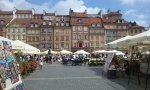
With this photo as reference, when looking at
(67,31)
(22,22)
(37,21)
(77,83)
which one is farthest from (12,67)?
(22,22)

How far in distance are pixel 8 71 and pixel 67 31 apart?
77.1 metres

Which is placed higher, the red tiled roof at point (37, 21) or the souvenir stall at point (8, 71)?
the red tiled roof at point (37, 21)

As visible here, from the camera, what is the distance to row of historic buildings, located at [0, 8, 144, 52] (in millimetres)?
82438

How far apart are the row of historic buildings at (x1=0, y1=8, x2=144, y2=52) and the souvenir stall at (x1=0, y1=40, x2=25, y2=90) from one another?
246 ft

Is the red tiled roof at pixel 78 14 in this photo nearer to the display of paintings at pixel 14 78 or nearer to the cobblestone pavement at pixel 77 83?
the cobblestone pavement at pixel 77 83

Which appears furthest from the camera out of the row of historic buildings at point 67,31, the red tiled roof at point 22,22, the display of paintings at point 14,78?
the red tiled roof at point 22,22

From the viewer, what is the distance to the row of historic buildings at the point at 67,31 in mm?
82438

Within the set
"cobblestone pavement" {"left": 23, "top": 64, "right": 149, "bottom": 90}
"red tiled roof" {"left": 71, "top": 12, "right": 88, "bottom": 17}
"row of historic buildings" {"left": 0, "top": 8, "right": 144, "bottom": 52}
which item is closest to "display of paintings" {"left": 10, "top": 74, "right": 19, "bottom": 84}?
"cobblestone pavement" {"left": 23, "top": 64, "right": 149, "bottom": 90}

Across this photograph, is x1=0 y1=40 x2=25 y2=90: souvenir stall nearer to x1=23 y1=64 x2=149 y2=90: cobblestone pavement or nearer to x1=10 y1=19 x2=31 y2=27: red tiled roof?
x1=23 y1=64 x2=149 y2=90: cobblestone pavement

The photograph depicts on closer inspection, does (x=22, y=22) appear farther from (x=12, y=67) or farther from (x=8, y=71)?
(x=8, y=71)

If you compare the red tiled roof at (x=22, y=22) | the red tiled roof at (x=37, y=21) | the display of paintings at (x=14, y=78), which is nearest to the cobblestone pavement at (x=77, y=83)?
the display of paintings at (x=14, y=78)

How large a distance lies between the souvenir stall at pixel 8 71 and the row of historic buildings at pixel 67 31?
74.9m

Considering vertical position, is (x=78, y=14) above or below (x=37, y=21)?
above

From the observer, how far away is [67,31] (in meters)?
83.4
